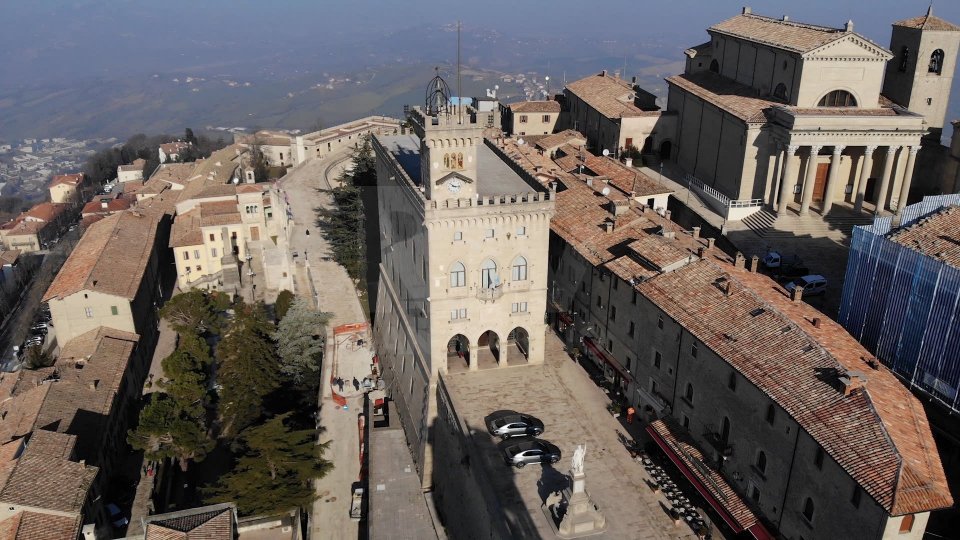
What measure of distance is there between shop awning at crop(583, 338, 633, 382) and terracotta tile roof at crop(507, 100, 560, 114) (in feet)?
133

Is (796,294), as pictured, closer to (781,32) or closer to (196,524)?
(196,524)

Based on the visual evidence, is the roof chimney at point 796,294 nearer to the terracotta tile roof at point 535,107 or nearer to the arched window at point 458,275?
the arched window at point 458,275

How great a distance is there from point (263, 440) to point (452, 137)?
1955 cm

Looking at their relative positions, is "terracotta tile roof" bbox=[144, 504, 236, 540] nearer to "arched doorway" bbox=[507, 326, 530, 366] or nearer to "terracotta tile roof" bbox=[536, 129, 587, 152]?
"arched doorway" bbox=[507, 326, 530, 366]

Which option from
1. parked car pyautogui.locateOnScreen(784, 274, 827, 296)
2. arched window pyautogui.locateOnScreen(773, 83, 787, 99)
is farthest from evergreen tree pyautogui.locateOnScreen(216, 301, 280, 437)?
arched window pyautogui.locateOnScreen(773, 83, 787, 99)

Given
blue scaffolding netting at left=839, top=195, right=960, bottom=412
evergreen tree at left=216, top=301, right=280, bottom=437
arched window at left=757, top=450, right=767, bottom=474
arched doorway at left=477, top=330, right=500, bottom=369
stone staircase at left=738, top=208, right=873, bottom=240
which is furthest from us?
stone staircase at left=738, top=208, right=873, bottom=240

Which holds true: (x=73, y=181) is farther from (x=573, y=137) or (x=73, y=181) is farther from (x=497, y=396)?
(x=497, y=396)

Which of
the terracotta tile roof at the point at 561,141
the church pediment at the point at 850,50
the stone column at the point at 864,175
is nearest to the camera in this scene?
the stone column at the point at 864,175

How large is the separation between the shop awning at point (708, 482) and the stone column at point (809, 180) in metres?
26.3

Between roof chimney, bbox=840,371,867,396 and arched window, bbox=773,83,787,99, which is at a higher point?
arched window, bbox=773,83,787,99

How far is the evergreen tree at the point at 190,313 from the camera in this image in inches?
2404

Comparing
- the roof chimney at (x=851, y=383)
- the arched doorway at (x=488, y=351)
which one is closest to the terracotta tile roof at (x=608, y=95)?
the arched doorway at (x=488, y=351)

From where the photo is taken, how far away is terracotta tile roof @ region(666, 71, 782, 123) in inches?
2188

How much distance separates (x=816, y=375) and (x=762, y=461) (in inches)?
164
